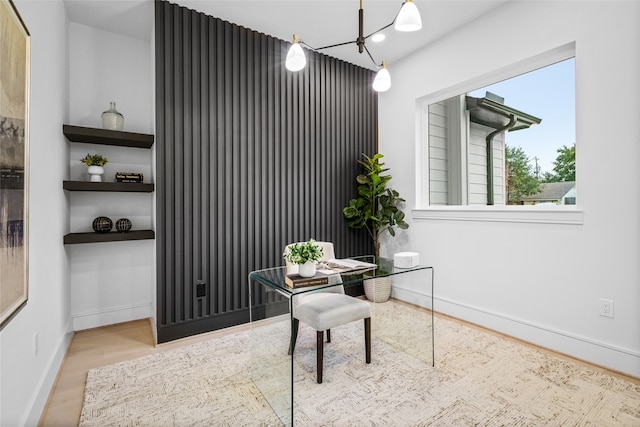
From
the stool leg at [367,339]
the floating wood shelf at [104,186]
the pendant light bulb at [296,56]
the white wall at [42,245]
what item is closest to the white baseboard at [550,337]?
the stool leg at [367,339]

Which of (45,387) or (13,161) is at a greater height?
(13,161)

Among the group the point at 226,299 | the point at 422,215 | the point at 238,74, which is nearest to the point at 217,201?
the point at 226,299

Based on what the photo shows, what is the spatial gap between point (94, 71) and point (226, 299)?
2479mm

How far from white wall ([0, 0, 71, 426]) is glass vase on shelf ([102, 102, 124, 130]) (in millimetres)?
313

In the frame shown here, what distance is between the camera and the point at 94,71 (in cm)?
306

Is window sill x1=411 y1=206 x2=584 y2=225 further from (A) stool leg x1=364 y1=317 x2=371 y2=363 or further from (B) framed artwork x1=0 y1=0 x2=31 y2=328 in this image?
(B) framed artwork x1=0 y1=0 x2=31 y2=328

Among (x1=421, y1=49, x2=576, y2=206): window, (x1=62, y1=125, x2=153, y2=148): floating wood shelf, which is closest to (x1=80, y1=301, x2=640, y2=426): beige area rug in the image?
(x1=421, y1=49, x2=576, y2=206): window

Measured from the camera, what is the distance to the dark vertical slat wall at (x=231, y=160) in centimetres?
274

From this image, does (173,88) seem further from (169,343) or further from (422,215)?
(422,215)

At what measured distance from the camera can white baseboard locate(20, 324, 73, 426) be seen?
1.60m

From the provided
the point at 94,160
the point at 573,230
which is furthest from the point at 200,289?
the point at 573,230

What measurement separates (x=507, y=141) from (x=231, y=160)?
8.46 ft

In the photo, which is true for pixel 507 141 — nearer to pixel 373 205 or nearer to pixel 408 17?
pixel 373 205

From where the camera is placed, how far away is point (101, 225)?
2.91 metres
